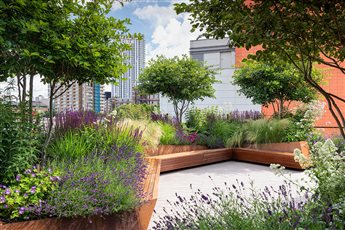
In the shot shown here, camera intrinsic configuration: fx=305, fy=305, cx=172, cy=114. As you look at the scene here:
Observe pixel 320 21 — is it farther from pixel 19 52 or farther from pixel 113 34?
pixel 19 52

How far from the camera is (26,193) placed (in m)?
2.26

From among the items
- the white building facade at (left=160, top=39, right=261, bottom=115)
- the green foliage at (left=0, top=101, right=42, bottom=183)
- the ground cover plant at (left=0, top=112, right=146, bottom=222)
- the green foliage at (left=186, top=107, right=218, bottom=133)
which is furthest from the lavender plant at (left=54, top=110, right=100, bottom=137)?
the white building facade at (left=160, top=39, right=261, bottom=115)

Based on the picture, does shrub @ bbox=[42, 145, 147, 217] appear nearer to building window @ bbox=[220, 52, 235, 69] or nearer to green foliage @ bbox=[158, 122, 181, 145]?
green foliage @ bbox=[158, 122, 181, 145]

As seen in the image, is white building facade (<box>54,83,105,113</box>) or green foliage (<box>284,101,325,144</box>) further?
green foliage (<box>284,101,325,144</box>)

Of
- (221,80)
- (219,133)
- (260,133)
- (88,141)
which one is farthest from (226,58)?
(88,141)

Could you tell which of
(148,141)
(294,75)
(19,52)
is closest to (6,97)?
(19,52)

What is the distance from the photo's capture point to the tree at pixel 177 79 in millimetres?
7430

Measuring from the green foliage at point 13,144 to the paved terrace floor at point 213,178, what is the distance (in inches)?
66.7

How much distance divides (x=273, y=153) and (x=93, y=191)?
4.80 m

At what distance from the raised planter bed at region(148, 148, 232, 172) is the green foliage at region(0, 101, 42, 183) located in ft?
10.1

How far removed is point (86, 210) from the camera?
2.33m

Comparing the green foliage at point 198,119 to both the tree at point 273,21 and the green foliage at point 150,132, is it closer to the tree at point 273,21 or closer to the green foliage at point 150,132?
the green foliage at point 150,132

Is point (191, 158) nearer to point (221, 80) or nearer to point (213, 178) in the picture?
point (213, 178)

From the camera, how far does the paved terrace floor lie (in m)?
4.48
